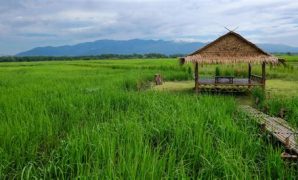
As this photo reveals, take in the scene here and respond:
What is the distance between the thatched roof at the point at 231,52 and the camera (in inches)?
469

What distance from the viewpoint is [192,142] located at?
4.29m

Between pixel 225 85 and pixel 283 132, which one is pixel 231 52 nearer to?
pixel 225 85

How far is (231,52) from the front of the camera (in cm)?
1207

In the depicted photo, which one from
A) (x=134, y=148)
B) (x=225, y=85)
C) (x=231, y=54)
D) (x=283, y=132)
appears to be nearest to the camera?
(x=134, y=148)

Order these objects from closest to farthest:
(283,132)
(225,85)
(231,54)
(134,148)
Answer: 1. (134,148)
2. (283,132)
3. (231,54)
4. (225,85)

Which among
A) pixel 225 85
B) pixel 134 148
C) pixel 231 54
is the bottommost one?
pixel 225 85

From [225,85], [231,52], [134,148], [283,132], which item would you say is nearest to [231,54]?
[231,52]

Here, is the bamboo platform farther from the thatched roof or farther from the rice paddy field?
the rice paddy field

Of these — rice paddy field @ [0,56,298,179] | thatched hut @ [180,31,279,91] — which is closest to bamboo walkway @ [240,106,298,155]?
rice paddy field @ [0,56,298,179]

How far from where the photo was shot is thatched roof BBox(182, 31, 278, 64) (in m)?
11.9

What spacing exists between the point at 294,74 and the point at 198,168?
15.6 metres

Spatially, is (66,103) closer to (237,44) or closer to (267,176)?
(267,176)

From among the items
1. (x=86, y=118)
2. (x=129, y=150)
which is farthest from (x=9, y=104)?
(x=129, y=150)

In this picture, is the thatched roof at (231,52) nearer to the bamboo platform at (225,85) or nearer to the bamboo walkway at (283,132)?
the bamboo platform at (225,85)
